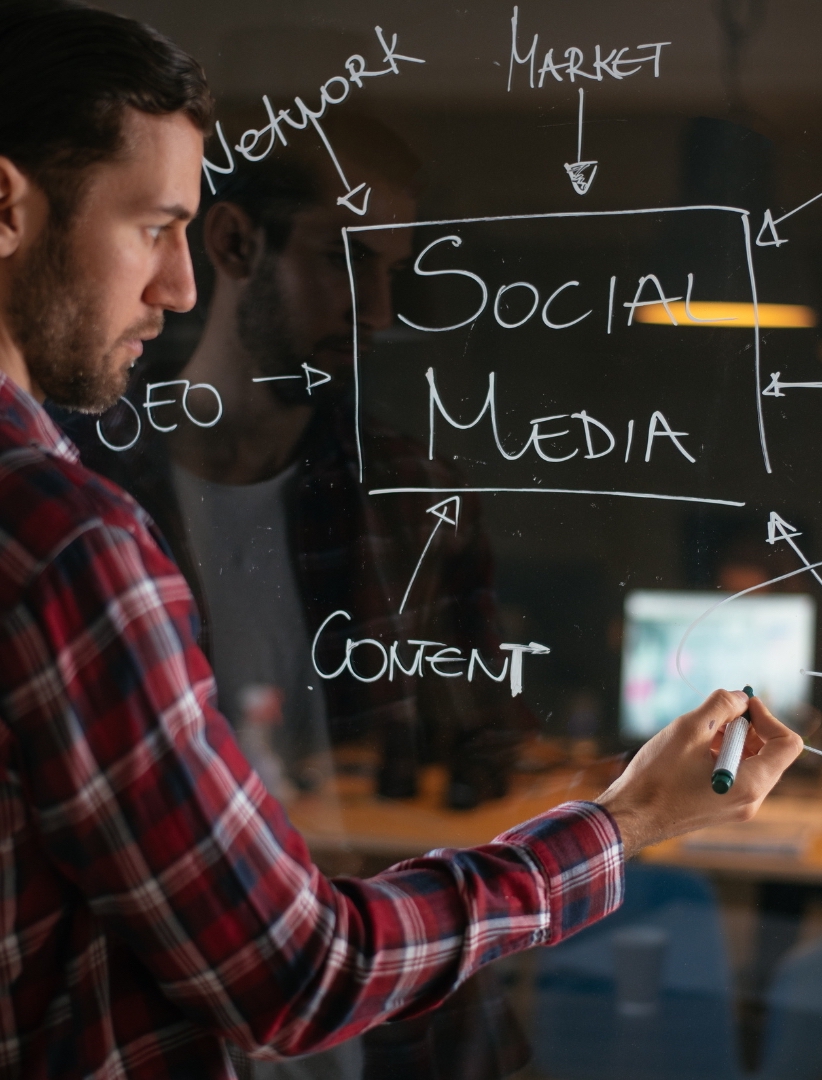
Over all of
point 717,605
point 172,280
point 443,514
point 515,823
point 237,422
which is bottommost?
point 515,823

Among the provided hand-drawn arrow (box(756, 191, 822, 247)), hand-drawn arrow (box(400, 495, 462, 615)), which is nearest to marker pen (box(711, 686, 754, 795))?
hand-drawn arrow (box(400, 495, 462, 615))

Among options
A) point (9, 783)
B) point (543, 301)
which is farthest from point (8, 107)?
point (543, 301)

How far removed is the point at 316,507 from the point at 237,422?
0.54 ft

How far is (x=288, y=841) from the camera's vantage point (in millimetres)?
797

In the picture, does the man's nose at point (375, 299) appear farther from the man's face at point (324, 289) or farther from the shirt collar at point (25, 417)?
the shirt collar at point (25, 417)

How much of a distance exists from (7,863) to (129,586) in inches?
9.0

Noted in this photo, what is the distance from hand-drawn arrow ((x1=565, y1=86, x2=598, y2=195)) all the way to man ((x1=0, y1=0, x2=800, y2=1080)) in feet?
1.67

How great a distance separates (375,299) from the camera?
4.41 ft

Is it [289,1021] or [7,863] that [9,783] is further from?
[289,1021]

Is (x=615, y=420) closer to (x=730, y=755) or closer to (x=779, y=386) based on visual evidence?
(x=779, y=386)

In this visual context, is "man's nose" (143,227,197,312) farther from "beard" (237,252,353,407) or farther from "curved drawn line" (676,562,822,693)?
"curved drawn line" (676,562,822,693)

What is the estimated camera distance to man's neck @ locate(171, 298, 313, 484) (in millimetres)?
1400

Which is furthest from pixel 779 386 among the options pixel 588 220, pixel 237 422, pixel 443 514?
pixel 237 422

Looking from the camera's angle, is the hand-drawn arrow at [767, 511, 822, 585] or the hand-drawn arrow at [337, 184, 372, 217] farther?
the hand-drawn arrow at [337, 184, 372, 217]
